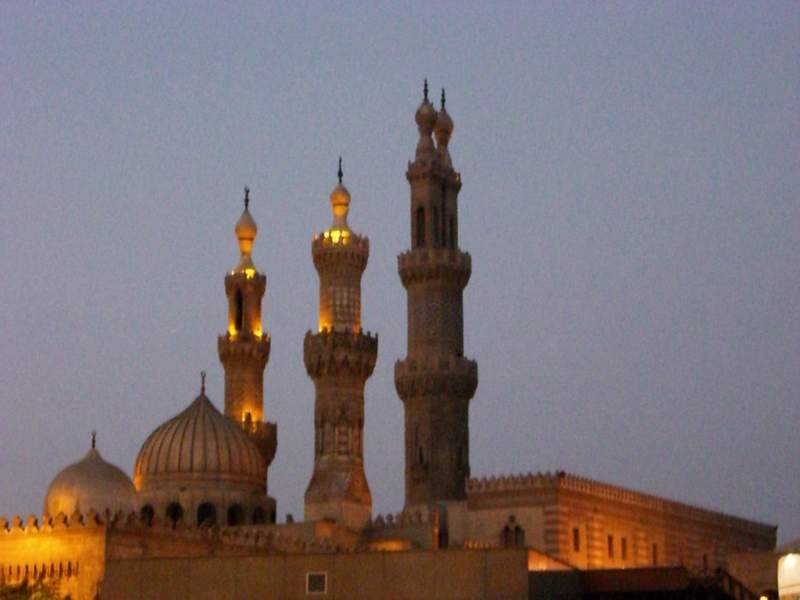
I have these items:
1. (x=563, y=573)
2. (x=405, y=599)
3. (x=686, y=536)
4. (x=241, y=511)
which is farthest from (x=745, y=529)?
(x=405, y=599)

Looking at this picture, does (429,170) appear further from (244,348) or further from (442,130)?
(244,348)

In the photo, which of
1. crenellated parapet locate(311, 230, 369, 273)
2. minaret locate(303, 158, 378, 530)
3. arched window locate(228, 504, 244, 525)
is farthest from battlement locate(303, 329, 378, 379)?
arched window locate(228, 504, 244, 525)

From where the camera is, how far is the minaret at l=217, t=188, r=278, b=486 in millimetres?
64188

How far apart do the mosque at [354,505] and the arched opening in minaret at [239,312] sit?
94mm

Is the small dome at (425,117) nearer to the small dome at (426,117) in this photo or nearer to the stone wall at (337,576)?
the small dome at (426,117)

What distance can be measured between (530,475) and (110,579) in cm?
2095

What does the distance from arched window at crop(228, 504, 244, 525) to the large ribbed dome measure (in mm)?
992

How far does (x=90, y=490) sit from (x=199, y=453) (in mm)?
8767

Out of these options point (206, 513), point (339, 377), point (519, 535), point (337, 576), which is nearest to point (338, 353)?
point (339, 377)

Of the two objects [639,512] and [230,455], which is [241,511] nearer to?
[230,455]

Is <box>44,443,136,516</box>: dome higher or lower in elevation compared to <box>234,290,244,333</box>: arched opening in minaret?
lower

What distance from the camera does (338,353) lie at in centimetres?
6119

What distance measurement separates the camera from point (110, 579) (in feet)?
122

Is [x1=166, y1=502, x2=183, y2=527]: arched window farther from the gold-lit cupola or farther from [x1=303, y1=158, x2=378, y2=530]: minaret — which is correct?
the gold-lit cupola
